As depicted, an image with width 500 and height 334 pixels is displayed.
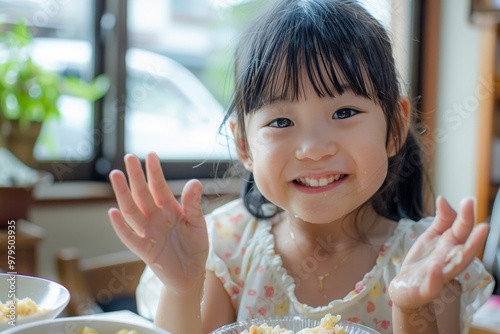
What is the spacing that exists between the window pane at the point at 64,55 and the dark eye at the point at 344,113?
1.73 meters

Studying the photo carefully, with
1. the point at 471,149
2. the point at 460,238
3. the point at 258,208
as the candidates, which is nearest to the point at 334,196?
the point at 460,238

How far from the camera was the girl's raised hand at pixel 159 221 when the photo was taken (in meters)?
0.65

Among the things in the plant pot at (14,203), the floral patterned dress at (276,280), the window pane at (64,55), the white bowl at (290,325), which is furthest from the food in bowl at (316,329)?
the window pane at (64,55)

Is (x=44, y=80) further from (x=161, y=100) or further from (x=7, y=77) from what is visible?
(x=161, y=100)

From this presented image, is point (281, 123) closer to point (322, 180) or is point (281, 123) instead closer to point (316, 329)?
point (322, 180)

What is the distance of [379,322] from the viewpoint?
89cm

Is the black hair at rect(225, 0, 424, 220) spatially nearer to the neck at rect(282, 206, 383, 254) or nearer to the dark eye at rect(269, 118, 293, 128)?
the dark eye at rect(269, 118, 293, 128)

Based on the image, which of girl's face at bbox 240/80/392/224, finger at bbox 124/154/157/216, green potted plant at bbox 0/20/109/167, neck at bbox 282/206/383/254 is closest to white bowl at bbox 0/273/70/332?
finger at bbox 124/154/157/216

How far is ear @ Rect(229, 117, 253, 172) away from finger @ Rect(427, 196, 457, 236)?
0.37 metres

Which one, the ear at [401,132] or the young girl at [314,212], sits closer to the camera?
the young girl at [314,212]

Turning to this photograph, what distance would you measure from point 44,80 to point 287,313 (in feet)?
4.96

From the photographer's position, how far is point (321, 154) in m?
0.73

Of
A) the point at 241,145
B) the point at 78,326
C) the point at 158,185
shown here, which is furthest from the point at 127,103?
the point at 78,326

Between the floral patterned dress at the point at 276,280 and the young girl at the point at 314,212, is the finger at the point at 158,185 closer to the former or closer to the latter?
the young girl at the point at 314,212
